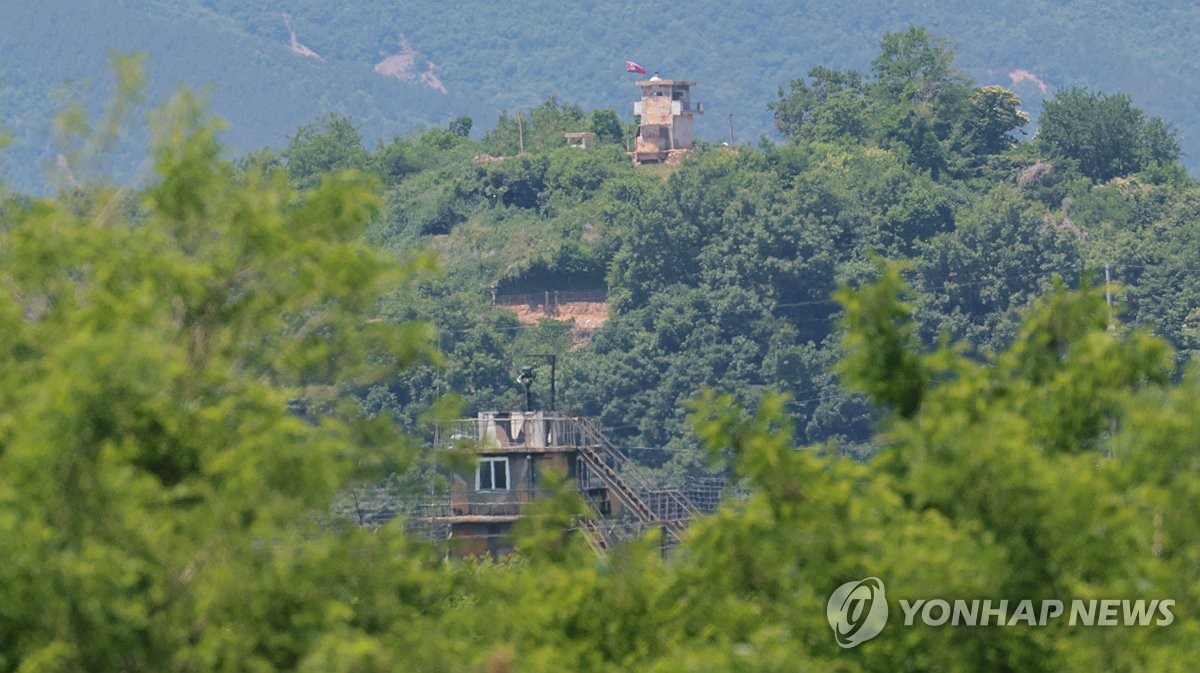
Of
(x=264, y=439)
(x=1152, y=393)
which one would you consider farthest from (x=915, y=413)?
(x=264, y=439)

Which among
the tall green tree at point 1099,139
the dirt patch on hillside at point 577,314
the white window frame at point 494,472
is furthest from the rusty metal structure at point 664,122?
the white window frame at point 494,472

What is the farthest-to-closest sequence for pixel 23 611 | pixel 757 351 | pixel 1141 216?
pixel 1141 216 → pixel 757 351 → pixel 23 611

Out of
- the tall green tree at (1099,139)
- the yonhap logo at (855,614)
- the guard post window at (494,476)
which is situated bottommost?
the guard post window at (494,476)

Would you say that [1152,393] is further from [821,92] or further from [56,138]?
[821,92]

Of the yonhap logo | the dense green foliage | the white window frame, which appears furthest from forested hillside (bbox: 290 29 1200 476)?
the yonhap logo

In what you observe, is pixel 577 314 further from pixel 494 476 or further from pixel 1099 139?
pixel 494 476

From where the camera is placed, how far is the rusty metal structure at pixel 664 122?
480 ft

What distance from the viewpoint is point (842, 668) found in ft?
64.9

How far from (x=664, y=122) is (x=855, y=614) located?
130m

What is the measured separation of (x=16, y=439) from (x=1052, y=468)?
249 inches

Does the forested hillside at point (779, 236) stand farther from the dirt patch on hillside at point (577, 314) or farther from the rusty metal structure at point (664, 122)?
the rusty metal structure at point (664, 122)

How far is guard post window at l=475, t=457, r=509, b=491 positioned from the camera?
6234 centimetres

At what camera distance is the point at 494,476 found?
6281cm

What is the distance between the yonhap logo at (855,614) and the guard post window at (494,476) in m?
42.2
